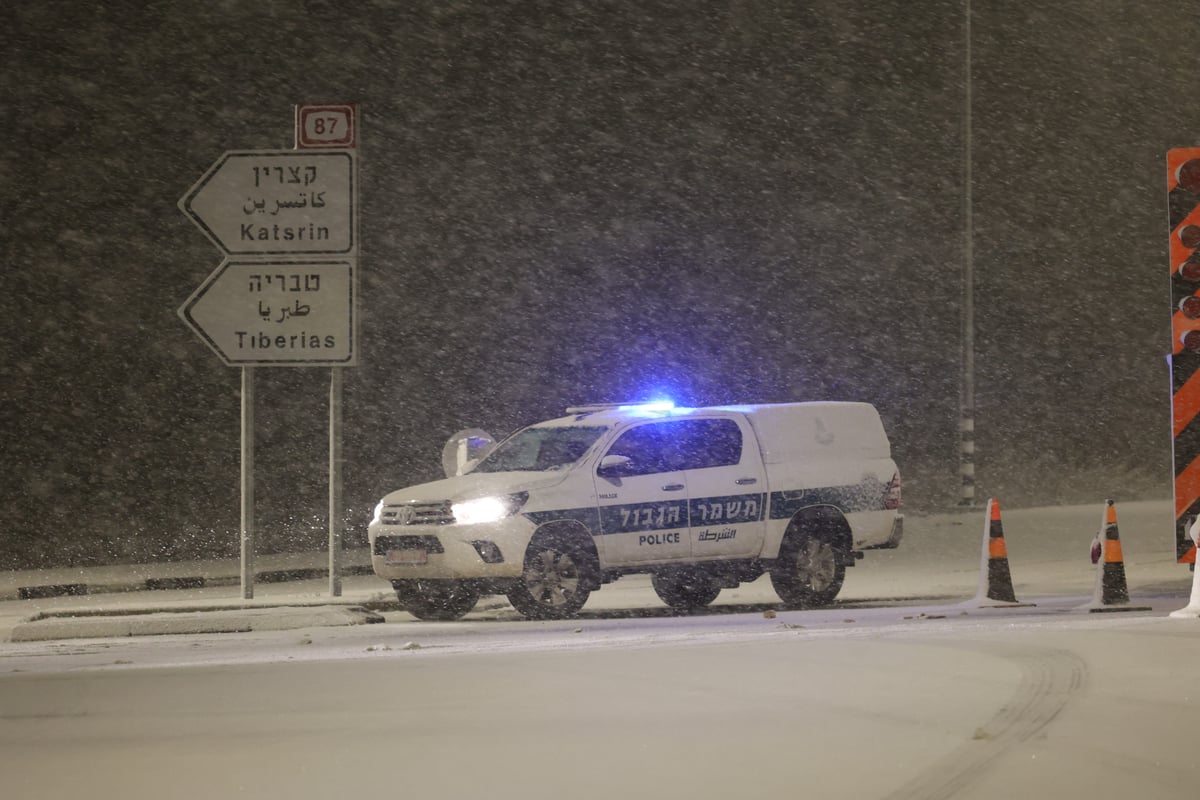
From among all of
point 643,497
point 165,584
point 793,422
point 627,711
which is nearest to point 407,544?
point 643,497

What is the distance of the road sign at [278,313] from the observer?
15500 mm

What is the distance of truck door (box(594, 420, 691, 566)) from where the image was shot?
15.7 meters

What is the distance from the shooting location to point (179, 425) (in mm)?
26438

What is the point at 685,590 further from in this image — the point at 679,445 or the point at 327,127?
the point at 327,127

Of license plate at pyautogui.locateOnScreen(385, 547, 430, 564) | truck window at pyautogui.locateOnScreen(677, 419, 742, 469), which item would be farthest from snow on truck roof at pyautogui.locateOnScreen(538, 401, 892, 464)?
license plate at pyautogui.locateOnScreen(385, 547, 430, 564)

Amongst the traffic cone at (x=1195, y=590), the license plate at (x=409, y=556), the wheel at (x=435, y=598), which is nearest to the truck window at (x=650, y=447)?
the wheel at (x=435, y=598)

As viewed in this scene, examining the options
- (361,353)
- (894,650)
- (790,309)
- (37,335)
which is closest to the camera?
(894,650)

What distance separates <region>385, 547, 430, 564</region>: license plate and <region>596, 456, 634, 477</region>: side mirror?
1706 millimetres

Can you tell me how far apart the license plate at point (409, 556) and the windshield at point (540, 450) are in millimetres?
1260

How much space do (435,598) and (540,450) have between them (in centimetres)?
167

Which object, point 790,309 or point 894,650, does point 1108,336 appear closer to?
point 790,309

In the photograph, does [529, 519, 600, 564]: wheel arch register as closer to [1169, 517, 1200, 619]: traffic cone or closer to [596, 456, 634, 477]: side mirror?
[596, 456, 634, 477]: side mirror

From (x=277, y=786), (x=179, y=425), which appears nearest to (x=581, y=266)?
(x=179, y=425)

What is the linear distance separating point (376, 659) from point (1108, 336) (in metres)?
24.2
